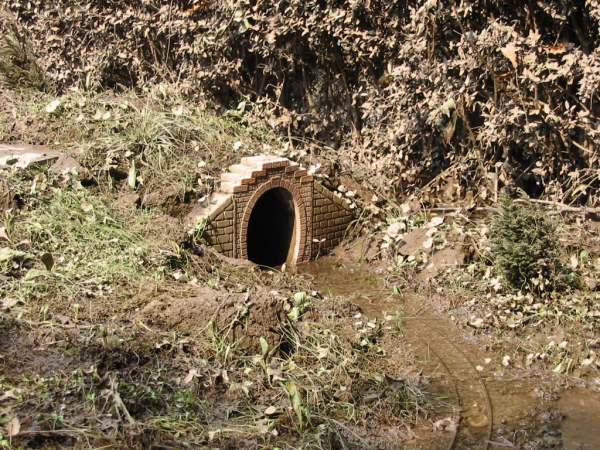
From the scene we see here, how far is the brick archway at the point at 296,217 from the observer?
9500 mm

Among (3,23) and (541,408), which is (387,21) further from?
(3,23)

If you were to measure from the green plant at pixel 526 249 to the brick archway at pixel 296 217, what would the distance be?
2796mm

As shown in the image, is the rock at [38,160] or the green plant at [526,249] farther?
the rock at [38,160]

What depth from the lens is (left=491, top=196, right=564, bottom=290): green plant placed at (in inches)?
311

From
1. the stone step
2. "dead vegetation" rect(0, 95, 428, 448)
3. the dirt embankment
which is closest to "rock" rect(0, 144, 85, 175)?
"dead vegetation" rect(0, 95, 428, 448)

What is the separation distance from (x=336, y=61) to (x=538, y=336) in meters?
5.16

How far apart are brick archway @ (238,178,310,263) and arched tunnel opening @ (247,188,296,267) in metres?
0.12

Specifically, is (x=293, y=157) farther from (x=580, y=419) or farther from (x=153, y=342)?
(x=580, y=419)

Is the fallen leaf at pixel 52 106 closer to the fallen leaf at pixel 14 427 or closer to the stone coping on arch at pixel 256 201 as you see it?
the stone coping on arch at pixel 256 201

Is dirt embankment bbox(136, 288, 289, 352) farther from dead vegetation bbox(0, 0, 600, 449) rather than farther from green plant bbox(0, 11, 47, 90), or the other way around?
green plant bbox(0, 11, 47, 90)

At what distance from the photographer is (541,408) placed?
21.2ft

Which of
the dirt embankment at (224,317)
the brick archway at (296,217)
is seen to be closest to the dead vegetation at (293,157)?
the dirt embankment at (224,317)

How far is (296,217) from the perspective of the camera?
10.1 m

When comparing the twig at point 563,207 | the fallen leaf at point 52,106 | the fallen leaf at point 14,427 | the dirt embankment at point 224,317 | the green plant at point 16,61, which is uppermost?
the green plant at point 16,61
